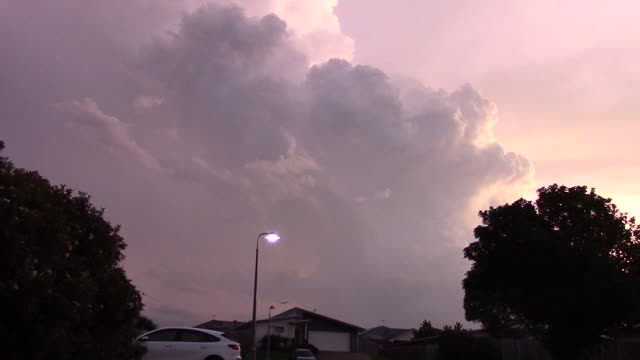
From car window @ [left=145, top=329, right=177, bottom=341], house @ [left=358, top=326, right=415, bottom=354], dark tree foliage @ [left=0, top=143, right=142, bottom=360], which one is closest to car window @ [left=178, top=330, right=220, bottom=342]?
car window @ [left=145, top=329, right=177, bottom=341]

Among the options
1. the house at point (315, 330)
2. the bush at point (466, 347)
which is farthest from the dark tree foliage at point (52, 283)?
the house at point (315, 330)

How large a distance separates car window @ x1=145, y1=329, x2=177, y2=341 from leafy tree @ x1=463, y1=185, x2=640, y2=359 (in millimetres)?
21230

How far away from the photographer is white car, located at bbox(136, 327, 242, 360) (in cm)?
1861

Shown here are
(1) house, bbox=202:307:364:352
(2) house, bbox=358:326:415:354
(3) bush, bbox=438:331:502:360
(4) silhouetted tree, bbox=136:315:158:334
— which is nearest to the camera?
(4) silhouetted tree, bbox=136:315:158:334

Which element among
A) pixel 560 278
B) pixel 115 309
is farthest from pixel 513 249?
pixel 115 309

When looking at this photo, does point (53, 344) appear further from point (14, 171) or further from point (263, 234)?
point (263, 234)

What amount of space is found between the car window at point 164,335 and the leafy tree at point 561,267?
21.2 metres

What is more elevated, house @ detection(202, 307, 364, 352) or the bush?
house @ detection(202, 307, 364, 352)

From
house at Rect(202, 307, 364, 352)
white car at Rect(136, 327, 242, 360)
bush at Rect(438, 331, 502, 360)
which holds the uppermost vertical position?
house at Rect(202, 307, 364, 352)

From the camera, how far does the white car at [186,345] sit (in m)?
18.6

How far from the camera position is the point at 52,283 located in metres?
10.5

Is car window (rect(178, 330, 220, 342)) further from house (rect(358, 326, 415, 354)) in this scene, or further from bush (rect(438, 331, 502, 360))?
house (rect(358, 326, 415, 354))

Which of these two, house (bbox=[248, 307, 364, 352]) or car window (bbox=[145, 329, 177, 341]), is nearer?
car window (bbox=[145, 329, 177, 341])

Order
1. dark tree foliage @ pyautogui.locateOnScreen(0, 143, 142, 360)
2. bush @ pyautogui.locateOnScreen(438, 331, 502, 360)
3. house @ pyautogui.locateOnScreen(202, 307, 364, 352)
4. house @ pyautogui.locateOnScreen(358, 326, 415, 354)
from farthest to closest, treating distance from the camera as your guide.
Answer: house @ pyautogui.locateOnScreen(358, 326, 415, 354)
house @ pyautogui.locateOnScreen(202, 307, 364, 352)
bush @ pyautogui.locateOnScreen(438, 331, 502, 360)
dark tree foliage @ pyautogui.locateOnScreen(0, 143, 142, 360)
